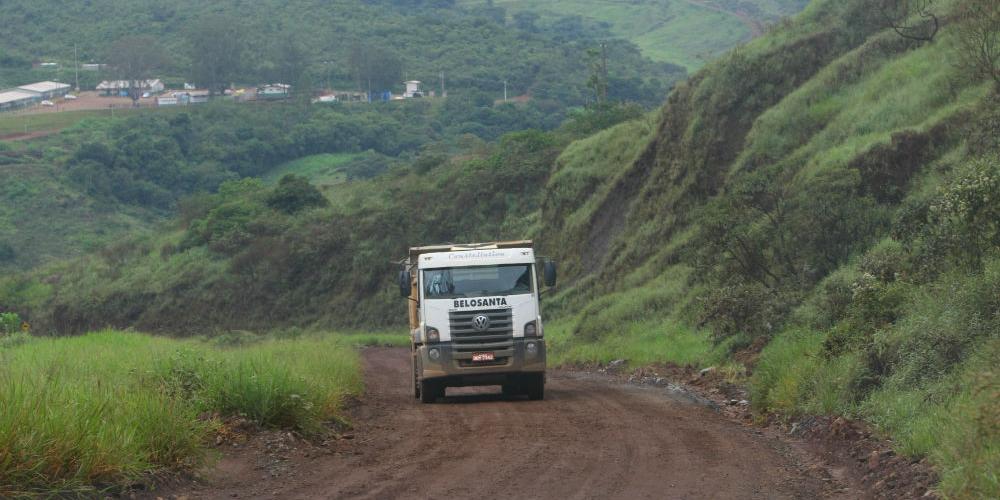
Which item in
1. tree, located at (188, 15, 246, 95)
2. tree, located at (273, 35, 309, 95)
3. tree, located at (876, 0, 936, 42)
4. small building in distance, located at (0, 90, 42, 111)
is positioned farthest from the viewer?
tree, located at (188, 15, 246, 95)

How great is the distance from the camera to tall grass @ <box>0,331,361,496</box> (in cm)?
938

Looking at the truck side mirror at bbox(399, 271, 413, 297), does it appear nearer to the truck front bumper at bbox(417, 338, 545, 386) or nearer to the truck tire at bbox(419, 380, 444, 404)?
the truck front bumper at bbox(417, 338, 545, 386)

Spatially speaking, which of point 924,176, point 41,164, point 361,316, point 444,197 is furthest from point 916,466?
point 41,164

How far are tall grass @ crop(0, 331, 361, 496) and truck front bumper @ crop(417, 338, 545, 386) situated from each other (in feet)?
6.37

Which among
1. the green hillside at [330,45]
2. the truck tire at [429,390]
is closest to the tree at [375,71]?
the green hillside at [330,45]

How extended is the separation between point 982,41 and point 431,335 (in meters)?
14.4

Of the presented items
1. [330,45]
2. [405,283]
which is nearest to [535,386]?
[405,283]

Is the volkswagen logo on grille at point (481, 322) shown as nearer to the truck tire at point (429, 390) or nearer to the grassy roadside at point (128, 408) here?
the truck tire at point (429, 390)

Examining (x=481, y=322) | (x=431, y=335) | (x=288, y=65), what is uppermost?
(x=288, y=65)

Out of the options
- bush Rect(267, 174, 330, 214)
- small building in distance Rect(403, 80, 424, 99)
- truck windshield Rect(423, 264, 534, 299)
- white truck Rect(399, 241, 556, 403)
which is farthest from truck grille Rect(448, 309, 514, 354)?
small building in distance Rect(403, 80, 424, 99)

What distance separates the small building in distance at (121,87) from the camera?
15088 centimetres

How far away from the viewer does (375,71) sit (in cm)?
15038

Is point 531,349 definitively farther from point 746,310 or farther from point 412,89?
point 412,89

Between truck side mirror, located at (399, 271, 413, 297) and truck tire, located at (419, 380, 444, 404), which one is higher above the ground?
truck side mirror, located at (399, 271, 413, 297)
